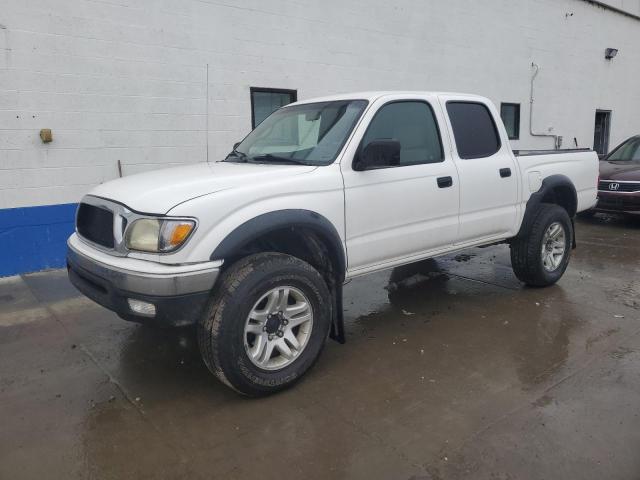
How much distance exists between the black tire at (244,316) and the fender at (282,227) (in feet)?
0.55

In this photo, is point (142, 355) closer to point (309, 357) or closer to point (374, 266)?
point (309, 357)

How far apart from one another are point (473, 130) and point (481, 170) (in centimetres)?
40

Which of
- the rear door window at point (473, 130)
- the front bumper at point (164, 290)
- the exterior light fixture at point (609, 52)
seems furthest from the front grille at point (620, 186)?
the front bumper at point (164, 290)

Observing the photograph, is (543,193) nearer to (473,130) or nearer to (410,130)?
(473,130)

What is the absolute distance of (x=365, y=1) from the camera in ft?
28.9

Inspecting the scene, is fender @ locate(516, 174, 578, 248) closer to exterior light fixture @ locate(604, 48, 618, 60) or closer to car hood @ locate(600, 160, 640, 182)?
car hood @ locate(600, 160, 640, 182)

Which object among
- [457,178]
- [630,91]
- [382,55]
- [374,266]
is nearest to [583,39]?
[630,91]

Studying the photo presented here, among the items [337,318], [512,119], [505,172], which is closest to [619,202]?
[512,119]

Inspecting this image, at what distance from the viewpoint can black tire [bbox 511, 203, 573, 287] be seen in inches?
200

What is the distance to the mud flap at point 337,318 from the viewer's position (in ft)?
12.3

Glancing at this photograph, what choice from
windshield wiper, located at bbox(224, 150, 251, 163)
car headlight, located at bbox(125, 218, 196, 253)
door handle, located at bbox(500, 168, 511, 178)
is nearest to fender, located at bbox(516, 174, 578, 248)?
door handle, located at bbox(500, 168, 511, 178)

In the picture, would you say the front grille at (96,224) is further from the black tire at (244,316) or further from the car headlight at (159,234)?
the black tire at (244,316)

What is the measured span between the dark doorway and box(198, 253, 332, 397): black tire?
1450cm

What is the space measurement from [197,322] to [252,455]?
0.82 m
